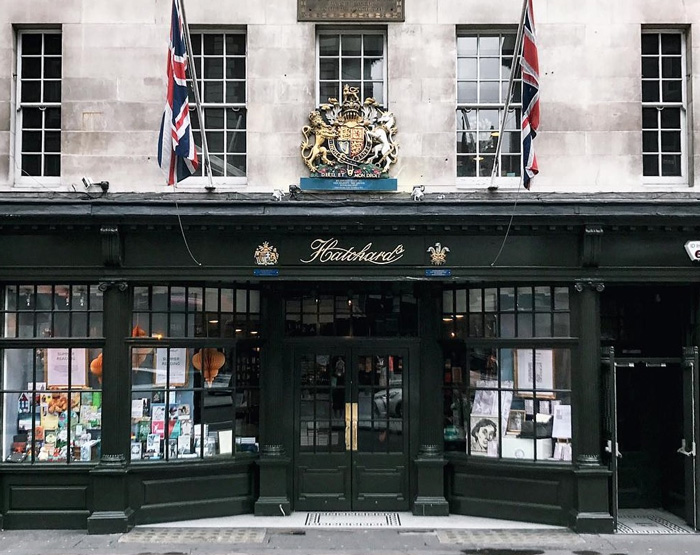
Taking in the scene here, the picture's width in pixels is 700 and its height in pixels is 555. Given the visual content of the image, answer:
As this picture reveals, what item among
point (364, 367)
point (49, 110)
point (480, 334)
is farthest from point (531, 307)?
point (49, 110)

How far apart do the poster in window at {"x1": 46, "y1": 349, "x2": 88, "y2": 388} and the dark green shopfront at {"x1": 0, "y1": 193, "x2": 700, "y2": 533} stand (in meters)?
0.03

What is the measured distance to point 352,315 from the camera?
43.7ft

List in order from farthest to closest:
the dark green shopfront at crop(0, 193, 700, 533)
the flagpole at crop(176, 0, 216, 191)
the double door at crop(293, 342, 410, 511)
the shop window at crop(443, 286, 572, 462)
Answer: the double door at crop(293, 342, 410, 511) < the shop window at crop(443, 286, 572, 462) < the dark green shopfront at crop(0, 193, 700, 533) < the flagpole at crop(176, 0, 216, 191)

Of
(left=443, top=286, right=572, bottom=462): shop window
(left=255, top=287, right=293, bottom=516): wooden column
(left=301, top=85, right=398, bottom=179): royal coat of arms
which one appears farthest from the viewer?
(left=255, top=287, right=293, bottom=516): wooden column

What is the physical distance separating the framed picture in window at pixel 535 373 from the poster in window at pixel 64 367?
6647 millimetres

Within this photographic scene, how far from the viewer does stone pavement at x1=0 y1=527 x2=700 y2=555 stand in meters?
11.1

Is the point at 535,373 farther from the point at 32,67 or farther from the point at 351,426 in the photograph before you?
the point at 32,67

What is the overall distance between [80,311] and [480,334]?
20.4ft

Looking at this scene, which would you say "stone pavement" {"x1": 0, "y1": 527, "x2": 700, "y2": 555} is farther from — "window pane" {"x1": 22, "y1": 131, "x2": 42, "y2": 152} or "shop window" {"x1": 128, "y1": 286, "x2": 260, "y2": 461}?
"window pane" {"x1": 22, "y1": 131, "x2": 42, "y2": 152}

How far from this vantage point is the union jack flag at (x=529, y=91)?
436 inches

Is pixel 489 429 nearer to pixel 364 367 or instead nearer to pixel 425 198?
pixel 364 367

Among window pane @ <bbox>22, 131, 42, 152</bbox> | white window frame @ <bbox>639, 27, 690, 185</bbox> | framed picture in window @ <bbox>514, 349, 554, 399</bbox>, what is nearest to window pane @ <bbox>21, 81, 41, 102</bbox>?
window pane @ <bbox>22, 131, 42, 152</bbox>

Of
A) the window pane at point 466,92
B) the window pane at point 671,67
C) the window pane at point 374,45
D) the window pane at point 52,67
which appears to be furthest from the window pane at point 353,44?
the window pane at point 671,67

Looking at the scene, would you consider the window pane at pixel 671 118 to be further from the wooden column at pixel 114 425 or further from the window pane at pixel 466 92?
the wooden column at pixel 114 425
